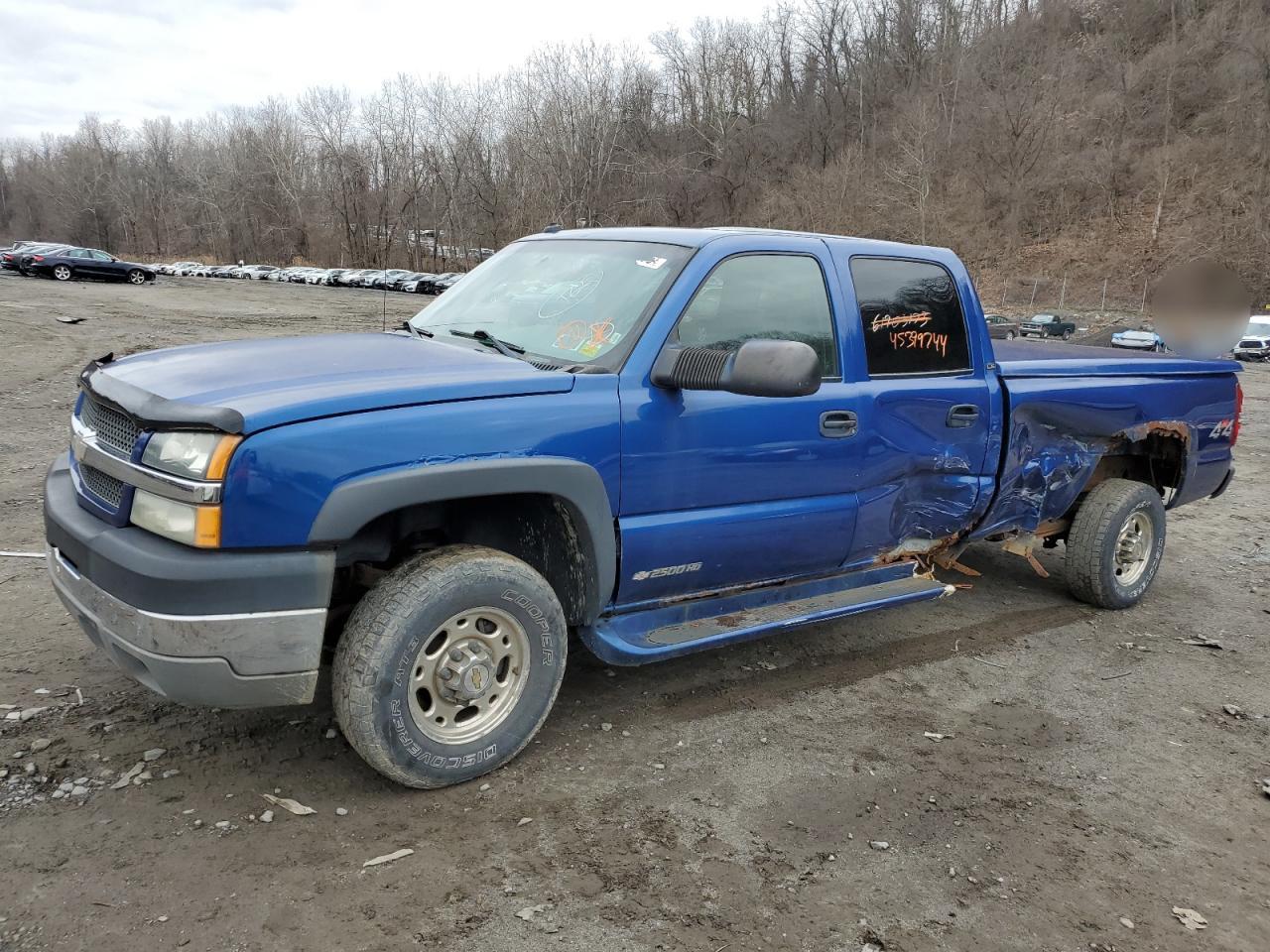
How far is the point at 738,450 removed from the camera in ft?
11.8

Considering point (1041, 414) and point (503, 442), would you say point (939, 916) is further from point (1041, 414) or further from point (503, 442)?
point (1041, 414)

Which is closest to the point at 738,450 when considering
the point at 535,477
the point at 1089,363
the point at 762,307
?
the point at 762,307

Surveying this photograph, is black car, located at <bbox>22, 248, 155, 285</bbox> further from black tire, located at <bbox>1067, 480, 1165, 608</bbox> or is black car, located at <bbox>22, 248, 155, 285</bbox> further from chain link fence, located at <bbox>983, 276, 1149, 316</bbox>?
black tire, located at <bbox>1067, 480, 1165, 608</bbox>

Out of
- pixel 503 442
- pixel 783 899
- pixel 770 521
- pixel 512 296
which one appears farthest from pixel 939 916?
pixel 512 296

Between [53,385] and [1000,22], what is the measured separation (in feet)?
246

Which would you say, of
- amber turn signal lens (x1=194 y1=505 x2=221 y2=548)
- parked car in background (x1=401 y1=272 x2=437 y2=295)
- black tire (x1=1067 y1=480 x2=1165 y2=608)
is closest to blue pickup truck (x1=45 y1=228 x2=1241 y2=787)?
amber turn signal lens (x1=194 y1=505 x2=221 y2=548)

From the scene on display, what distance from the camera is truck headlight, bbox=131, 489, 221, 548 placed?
2.67 metres

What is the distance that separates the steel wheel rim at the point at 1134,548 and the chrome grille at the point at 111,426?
16.9 feet

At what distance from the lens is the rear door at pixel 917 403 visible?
13.4 feet

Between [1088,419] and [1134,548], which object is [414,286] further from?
[1088,419]

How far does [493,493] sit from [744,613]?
1.36 metres

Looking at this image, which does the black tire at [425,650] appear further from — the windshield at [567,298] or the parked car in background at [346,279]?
the parked car in background at [346,279]

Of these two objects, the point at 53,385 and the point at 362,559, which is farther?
the point at 53,385

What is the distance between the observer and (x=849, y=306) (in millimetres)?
4090
